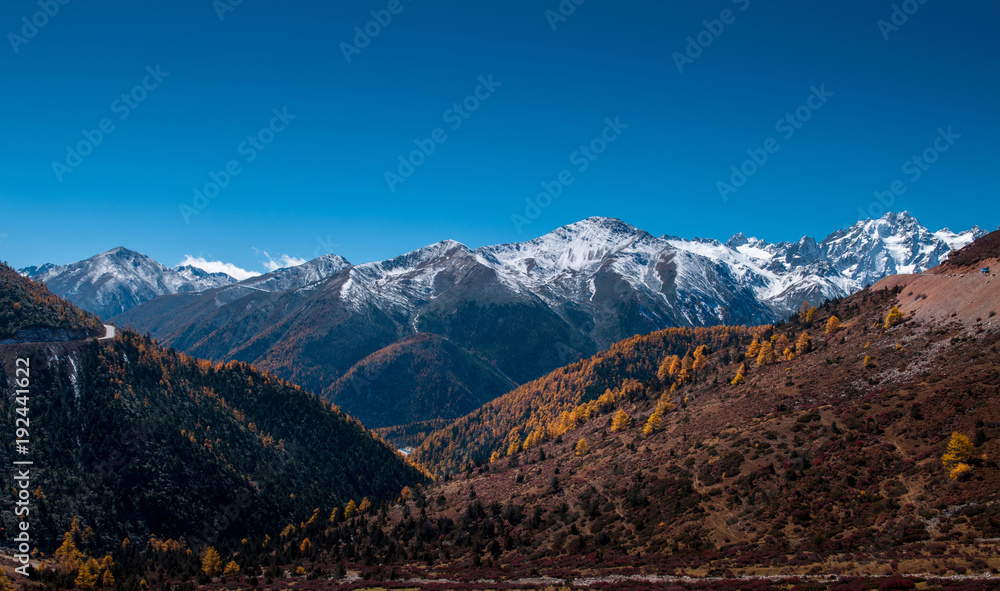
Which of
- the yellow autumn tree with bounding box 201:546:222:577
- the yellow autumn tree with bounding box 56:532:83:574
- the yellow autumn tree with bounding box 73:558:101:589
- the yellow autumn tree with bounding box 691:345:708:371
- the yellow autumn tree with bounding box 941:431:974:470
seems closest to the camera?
the yellow autumn tree with bounding box 941:431:974:470

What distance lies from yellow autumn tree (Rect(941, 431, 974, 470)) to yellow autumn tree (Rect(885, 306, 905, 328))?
68.7 m

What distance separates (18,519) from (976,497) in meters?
206

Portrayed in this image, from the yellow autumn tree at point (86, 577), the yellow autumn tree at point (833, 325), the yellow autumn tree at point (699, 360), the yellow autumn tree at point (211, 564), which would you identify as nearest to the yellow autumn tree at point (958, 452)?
the yellow autumn tree at point (833, 325)

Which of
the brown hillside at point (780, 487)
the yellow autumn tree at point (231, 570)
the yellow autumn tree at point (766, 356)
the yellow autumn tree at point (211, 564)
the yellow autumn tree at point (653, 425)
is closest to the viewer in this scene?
the brown hillside at point (780, 487)

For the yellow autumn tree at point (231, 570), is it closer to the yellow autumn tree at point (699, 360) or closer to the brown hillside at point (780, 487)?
the brown hillside at point (780, 487)

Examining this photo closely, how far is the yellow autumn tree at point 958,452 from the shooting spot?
6506 centimetres

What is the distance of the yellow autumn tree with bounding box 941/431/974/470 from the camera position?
65.1 metres

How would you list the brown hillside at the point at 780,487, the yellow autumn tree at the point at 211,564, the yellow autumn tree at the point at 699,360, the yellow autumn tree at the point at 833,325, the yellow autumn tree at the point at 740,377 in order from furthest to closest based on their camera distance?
the yellow autumn tree at the point at 699,360
the yellow autumn tree at the point at 833,325
the yellow autumn tree at the point at 740,377
the yellow autumn tree at the point at 211,564
the brown hillside at the point at 780,487

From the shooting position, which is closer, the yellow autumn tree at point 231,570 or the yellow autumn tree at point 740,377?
the yellow autumn tree at point 231,570

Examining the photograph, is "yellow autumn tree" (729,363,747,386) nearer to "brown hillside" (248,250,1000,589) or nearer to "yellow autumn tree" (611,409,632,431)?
"brown hillside" (248,250,1000,589)

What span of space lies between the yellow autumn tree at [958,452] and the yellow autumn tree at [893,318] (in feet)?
226

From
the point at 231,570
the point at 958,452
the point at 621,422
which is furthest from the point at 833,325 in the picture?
the point at 231,570

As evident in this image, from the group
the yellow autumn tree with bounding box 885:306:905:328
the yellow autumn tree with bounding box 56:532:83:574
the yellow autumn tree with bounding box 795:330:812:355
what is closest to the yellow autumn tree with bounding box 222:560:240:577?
the yellow autumn tree with bounding box 56:532:83:574

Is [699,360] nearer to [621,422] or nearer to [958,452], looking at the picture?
[621,422]
